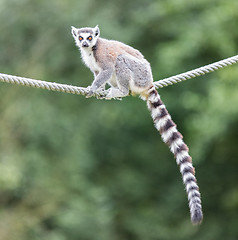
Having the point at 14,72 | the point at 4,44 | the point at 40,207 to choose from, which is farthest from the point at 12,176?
the point at 4,44

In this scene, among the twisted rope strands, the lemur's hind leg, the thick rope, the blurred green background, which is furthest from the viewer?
the blurred green background

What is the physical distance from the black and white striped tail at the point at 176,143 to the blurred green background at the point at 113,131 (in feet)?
15.1

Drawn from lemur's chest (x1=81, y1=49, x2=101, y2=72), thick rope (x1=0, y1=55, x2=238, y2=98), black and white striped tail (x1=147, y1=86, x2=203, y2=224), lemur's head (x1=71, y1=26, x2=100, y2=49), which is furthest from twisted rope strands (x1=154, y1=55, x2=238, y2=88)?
lemur's head (x1=71, y1=26, x2=100, y2=49)

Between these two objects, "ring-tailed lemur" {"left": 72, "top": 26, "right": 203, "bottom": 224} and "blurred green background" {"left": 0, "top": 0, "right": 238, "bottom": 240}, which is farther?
"blurred green background" {"left": 0, "top": 0, "right": 238, "bottom": 240}

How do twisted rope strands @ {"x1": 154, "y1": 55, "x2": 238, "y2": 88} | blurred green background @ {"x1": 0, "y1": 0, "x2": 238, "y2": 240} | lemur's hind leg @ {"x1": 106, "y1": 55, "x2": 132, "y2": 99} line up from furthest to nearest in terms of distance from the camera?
blurred green background @ {"x1": 0, "y1": 0, "x2": 238, "y2": 240}, lemur's hind leg @ {"x1": 106, "y1": 55, "x2": 132, "y2": 99}, twisted rope strands @ {"x1": 154, "y1": 55, "x2": 238, "y2": 88}

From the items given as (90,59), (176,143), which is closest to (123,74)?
(90,59)

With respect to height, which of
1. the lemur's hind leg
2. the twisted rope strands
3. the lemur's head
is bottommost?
the twisted rope strands

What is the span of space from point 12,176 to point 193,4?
4.62 metres

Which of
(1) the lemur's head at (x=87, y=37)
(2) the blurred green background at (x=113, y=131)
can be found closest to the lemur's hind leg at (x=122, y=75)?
(1) the lemur's head at (x=87, y=37)

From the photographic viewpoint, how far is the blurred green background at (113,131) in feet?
37.1

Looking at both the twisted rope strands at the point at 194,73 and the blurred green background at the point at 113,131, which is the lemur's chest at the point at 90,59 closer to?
the twisted rope strands at the point at 194,73

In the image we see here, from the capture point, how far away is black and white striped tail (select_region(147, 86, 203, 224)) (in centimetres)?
520

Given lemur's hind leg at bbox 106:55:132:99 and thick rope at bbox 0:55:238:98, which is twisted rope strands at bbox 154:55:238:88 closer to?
thick rope at bbox 0:55:238:98

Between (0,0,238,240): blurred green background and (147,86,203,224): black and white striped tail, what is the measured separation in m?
4.61
